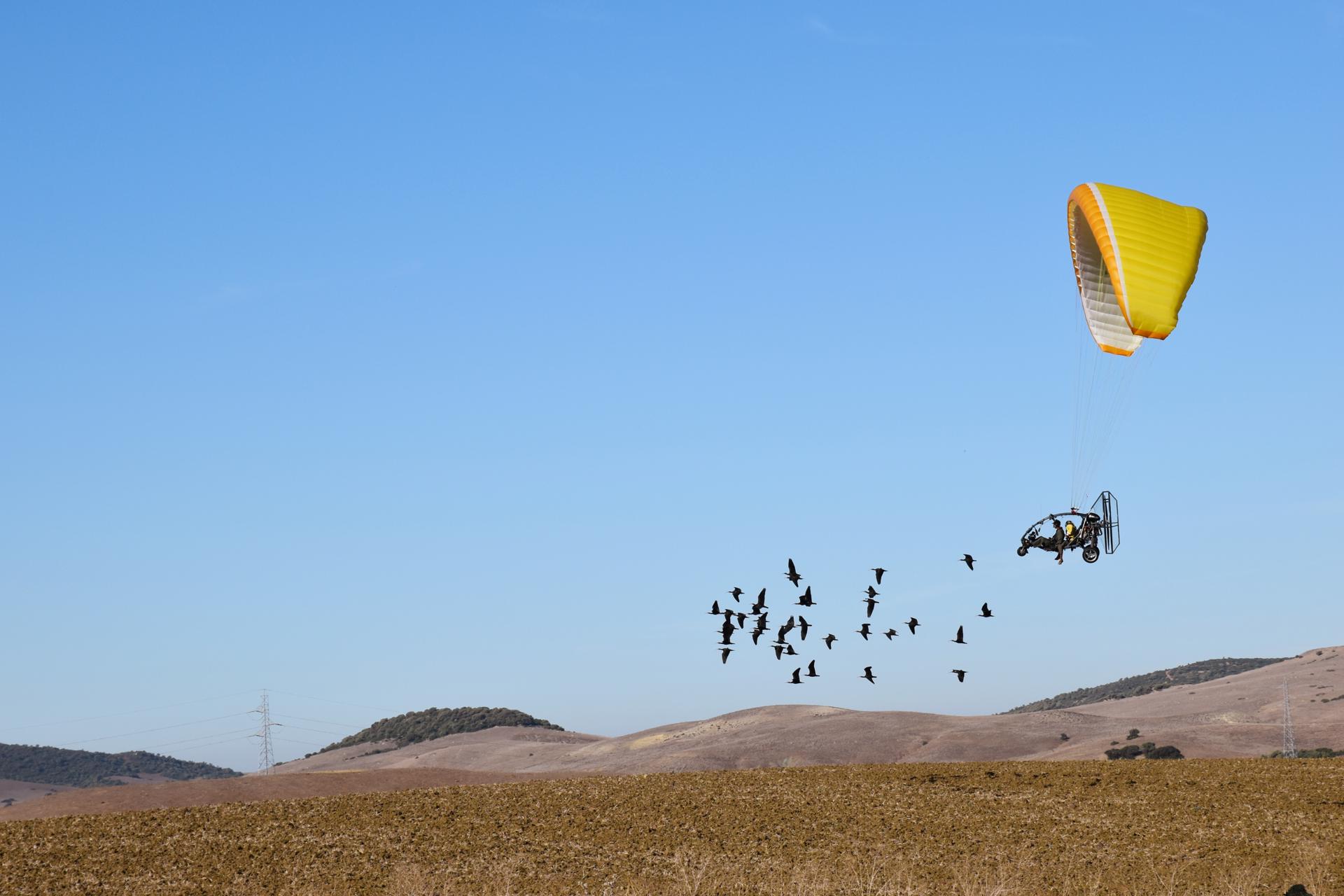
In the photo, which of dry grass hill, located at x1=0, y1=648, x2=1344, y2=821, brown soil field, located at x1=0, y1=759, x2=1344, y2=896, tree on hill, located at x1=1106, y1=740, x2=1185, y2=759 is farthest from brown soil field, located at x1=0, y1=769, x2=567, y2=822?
tree on hill, located at x1=1106, y1=740, x2=1185, y2=759

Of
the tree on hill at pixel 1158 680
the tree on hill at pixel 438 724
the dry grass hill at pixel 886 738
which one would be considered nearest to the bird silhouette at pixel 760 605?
the dry grass hill at pixel 886 738

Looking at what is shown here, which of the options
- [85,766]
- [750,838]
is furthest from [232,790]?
[85,766]

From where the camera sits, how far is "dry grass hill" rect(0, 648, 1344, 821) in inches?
1430

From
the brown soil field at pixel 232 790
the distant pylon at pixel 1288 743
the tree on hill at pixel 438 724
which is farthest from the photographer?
the tree on hill at pixel 438 724

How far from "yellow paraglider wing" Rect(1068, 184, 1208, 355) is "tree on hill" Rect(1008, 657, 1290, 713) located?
93852mm

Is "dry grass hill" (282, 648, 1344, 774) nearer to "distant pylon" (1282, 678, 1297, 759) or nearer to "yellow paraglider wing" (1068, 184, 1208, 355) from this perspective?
"distant pylon" (1282, 678, 1297, 759)

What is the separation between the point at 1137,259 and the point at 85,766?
12882 cm

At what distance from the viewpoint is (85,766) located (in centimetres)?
13150

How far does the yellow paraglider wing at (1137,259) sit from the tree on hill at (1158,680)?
93.9m

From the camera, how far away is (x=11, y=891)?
75.7ft

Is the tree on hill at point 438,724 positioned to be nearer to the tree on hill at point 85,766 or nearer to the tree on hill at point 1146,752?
the tree on hill at point 85,766

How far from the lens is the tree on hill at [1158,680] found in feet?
404

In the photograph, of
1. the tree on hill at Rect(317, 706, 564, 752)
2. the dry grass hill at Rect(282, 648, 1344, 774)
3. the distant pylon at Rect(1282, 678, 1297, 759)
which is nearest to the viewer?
the distant pylon at Rect(1282, 678, 1297, 759)

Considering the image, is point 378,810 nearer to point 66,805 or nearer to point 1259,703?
point 66,805
